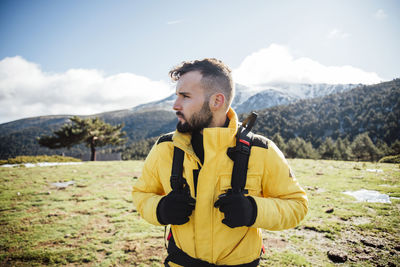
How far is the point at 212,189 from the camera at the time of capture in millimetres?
1839

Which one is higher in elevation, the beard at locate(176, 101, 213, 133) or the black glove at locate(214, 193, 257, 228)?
the beard at locate(176, 101, 213, 133)

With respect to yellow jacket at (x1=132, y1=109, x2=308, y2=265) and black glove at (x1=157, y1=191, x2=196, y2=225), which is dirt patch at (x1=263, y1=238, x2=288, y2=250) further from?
black glove at (x1=157, y1=191, x2=196, y2=225)

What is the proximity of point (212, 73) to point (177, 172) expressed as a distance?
1231 mm

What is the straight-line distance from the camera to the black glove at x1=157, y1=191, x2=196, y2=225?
1796 millimetres

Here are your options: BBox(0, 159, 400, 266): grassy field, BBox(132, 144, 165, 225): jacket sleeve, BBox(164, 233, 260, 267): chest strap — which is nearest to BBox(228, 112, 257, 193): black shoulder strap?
BBox(164, 233, 260, 267): chest strap

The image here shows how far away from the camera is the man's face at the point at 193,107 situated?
210 centimetres

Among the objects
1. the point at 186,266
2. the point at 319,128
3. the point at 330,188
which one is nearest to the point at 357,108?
the point at 319,128

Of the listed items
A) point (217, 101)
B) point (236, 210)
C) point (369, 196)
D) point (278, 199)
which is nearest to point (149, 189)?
point (236, 210)

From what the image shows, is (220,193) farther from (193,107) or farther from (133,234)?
(133,234)

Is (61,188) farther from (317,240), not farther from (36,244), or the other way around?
(317,240)

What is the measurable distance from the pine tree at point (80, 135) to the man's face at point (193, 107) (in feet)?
108

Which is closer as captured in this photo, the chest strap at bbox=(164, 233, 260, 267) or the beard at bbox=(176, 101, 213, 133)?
the chest strap at bbox=(164, 233, 260, 267)

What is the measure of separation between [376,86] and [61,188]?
21933 centimetres

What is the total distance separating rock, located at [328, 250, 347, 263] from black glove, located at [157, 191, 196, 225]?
12.1ft
